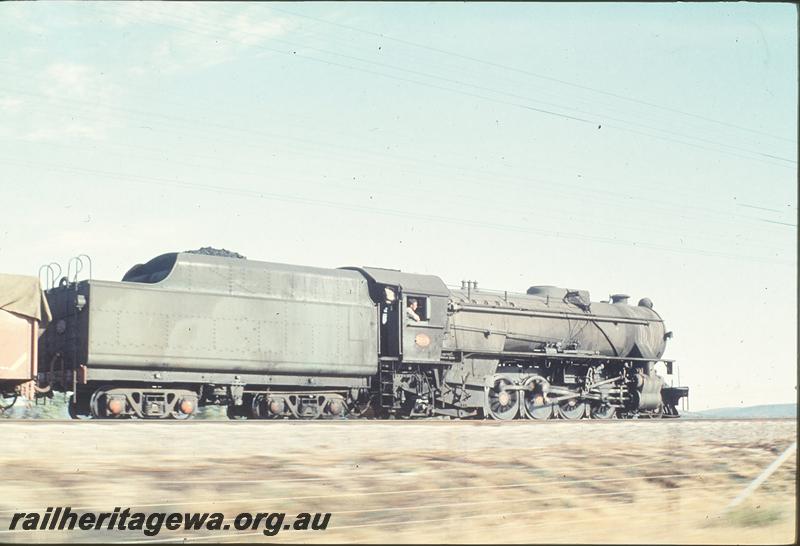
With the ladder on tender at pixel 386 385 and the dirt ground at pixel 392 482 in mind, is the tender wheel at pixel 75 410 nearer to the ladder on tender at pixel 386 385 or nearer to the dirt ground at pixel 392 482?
the dirt ground at pixel 392 482

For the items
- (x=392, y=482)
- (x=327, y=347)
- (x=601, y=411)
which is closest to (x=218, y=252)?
(x=327, y=347)

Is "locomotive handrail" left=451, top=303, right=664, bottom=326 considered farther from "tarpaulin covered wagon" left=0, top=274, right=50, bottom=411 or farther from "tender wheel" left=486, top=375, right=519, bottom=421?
"tarpaulin covered wagon" left=0, top=274, right=50, bottom=411

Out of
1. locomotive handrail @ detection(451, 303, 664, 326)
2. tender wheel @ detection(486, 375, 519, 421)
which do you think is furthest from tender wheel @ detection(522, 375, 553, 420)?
locomotive handrail @ detection(451, 303, 664, 326)

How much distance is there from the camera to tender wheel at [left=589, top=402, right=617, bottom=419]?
26.7m

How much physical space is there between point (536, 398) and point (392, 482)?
509 inches

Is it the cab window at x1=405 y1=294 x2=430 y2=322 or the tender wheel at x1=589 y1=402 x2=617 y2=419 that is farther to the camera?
the tender wheel at x1=589 y1=402 x2=617 y2=419

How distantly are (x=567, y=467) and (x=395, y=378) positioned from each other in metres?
7.64

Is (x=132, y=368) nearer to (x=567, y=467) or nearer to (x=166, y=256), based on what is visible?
(x=166, y=256)

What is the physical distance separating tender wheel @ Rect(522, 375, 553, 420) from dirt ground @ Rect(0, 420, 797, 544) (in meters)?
7.30

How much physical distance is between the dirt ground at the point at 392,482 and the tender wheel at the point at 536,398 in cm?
730

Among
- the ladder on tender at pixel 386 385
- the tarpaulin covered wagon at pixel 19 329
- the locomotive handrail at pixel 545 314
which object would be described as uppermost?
the locomotive handrail at pixel 545 314

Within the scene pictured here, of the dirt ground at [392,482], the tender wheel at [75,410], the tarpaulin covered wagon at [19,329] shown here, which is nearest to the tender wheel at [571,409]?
the dirt ground at [392,482]

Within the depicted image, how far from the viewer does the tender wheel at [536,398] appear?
81.6 ft

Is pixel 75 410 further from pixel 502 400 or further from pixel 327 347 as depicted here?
pixel 502 400
